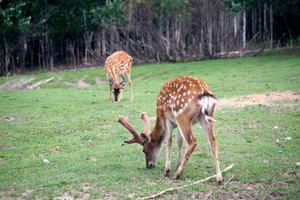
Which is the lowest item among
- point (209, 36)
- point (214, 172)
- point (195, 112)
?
point (214, 172)

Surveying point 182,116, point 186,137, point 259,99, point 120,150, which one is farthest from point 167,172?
point 259,99

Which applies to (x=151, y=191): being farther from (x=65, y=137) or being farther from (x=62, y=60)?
(x=62, y=60)

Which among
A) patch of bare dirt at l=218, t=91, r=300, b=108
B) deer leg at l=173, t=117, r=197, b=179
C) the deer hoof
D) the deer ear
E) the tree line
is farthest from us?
the tree line

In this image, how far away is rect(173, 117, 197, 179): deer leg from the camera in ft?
20.5

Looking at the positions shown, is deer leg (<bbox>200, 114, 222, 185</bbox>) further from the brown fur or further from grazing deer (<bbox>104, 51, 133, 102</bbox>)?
grazing deer (<bbox>104, 51, 133, 102</bbox>)

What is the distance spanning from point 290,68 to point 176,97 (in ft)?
49.2

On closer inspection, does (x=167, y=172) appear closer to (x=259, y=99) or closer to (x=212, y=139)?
(x=212, y=139)

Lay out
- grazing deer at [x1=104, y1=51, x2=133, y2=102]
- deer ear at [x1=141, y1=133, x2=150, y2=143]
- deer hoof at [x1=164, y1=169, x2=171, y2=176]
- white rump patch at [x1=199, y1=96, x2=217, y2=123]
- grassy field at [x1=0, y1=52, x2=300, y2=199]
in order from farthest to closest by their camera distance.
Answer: grazing deer at [x1=104, y1=51, x2=133, y2=102], deer ear at [x1=141, y1=133, x2=150, y2=143], deer hoof at [x1=164, y1=169, x2=171, y2=176], white rump patch at [x1=199, y1=96, x2=217, y2=123], grassy field at [x1=0, y1=52, x2=300, y2=199]

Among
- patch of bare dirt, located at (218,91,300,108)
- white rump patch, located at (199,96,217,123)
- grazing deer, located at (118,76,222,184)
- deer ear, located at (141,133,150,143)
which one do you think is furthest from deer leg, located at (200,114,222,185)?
patch of bare dirt, located at (218,91,300,108)

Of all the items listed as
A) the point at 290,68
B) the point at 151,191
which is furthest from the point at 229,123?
the point at 290,68

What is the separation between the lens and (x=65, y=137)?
390 inches

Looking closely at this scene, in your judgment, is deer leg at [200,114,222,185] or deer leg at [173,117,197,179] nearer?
deer leg at [200,114,222,185]

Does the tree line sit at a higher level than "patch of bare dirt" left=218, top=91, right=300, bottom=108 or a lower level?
higher

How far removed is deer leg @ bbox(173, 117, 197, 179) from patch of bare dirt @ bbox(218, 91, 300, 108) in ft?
22.2
